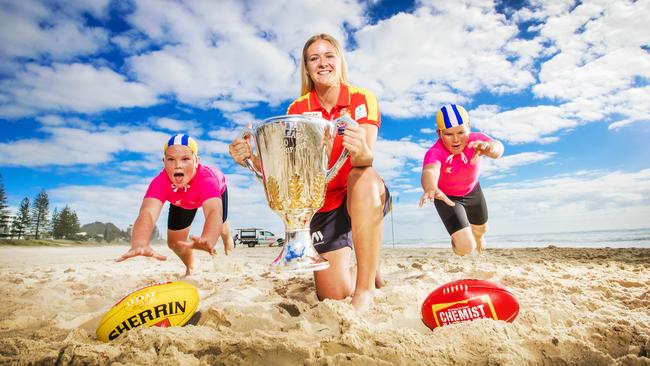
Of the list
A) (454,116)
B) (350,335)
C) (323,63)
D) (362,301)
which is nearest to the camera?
(350,335)

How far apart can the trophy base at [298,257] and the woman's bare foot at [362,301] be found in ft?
→ 1.71

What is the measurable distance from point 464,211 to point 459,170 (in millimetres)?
817

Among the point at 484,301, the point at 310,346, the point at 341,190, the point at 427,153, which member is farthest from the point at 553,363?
the point at 427,153

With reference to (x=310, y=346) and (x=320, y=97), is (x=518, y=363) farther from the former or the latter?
(x=320, y=97)

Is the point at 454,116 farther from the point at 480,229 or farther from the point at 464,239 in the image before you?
the point at 480,229

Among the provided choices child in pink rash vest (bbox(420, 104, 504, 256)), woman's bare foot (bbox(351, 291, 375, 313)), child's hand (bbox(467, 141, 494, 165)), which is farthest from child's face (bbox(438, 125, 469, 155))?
woman's bare foot (bbox(351, 291, 375, 313))

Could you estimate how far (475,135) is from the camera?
4625 millimetres

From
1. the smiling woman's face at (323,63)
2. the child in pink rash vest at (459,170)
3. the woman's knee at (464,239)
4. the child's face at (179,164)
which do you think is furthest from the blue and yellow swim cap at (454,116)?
the child's face at (179,164)

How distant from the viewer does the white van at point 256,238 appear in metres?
20.5

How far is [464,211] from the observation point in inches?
203

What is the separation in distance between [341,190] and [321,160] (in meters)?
1.24

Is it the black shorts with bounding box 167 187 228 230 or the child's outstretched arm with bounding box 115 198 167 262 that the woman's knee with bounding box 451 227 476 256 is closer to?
the black shorts with bounding box 167 187 228 230

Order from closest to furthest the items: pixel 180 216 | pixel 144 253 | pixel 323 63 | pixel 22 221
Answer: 1. pixel 144 253
2. pixel 323 63
3. pixel 180 216
4. pixel 22 221

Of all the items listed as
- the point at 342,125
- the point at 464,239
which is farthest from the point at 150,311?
the point at 464,239
